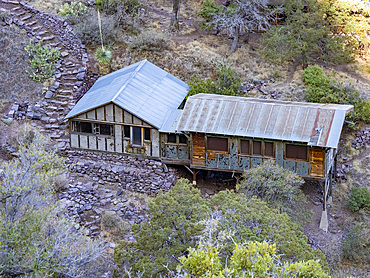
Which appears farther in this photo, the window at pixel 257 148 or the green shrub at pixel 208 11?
the green shrub at pixel 208 11

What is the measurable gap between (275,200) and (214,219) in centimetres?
640

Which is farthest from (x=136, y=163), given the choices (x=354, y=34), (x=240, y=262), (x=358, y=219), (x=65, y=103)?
(x=354, y=34)

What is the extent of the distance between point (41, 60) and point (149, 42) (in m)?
7.13

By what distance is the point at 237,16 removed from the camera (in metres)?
35.2

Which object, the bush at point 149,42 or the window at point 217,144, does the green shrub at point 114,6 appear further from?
the window at point 217,144

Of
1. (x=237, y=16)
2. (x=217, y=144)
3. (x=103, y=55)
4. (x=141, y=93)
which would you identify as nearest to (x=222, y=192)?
(x=217, y=144)

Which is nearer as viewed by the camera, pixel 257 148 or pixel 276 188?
pixel 276 188

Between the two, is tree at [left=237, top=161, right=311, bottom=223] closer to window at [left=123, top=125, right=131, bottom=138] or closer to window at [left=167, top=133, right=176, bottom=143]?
window at [left=167, top=133, right=176, bottom=143]

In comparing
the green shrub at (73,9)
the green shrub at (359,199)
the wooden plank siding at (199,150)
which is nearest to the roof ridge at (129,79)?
the wooden plank siding at (199,150)

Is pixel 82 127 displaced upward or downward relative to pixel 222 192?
downward

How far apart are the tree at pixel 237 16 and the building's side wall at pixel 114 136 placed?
12.6m

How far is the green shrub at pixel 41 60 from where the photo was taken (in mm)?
30484

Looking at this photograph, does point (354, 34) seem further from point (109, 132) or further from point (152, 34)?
point (109, 132)

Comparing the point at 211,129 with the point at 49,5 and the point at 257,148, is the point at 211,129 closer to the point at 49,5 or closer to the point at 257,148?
the point at 257,148
